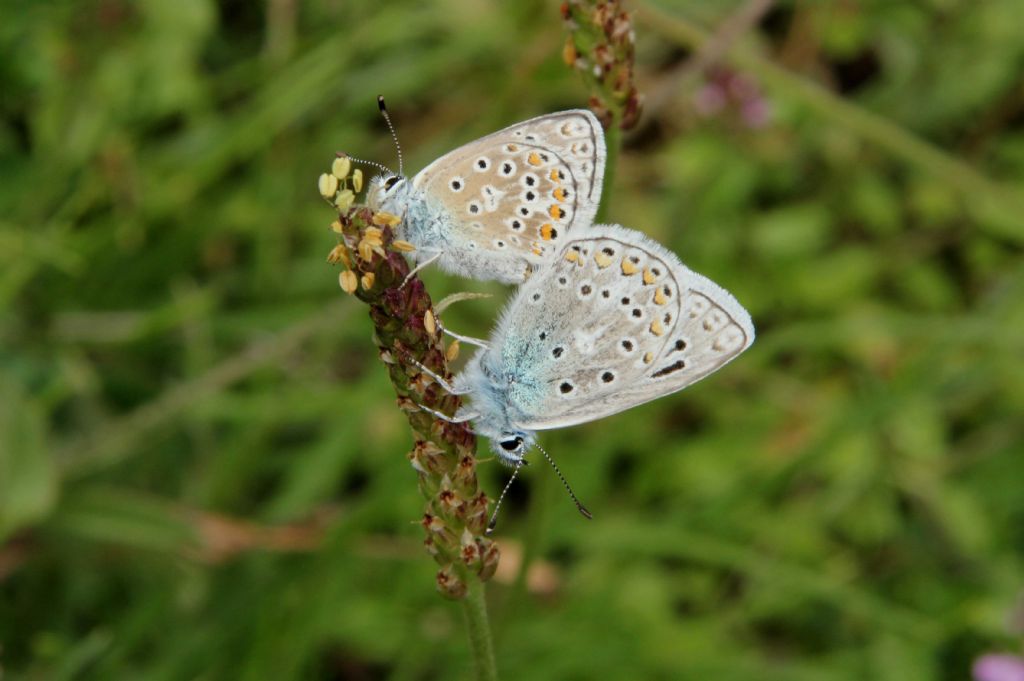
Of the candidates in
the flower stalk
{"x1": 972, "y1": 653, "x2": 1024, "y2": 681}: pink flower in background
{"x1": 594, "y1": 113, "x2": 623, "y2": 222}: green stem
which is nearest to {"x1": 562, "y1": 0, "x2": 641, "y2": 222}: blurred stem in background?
{"x1": 594, "y1": 113, "x2": 623, "y2": 222}: green stem

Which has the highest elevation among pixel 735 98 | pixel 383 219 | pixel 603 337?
pixel 735 98

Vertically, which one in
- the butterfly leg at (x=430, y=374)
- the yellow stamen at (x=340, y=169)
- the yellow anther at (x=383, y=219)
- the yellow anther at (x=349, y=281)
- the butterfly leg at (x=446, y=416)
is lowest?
the butterfly leg at (x=446, y=416)

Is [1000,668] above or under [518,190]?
under

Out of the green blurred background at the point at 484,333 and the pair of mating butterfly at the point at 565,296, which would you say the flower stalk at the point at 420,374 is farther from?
the green blurred background at the point at 484,333

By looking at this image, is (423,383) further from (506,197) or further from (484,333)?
(484,333)

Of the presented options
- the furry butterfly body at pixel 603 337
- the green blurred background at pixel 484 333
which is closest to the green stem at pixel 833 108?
the green blurred background at pixel 484 333

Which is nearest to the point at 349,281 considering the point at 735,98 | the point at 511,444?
the point at 511,444

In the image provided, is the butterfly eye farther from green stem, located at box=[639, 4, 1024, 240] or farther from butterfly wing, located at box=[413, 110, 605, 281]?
green stem, located at box=[639, 4, 1024, 240]
